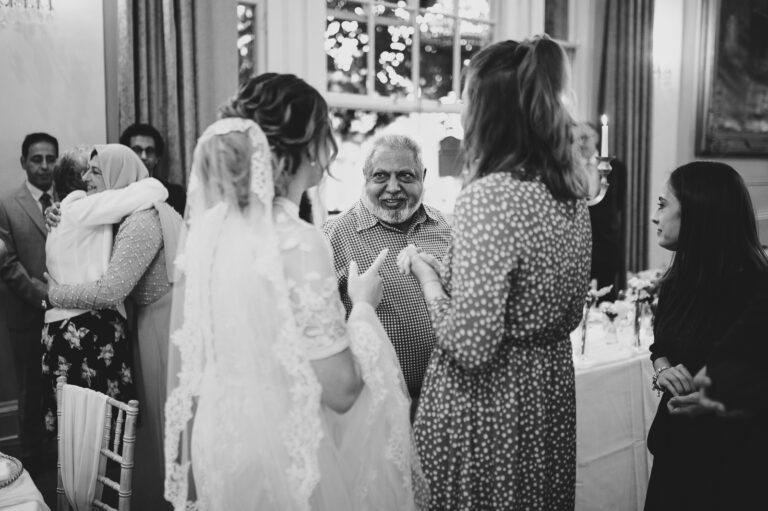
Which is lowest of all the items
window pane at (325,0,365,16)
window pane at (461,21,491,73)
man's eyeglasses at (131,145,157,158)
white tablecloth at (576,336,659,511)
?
white tablecloth at (576,336,659,511)

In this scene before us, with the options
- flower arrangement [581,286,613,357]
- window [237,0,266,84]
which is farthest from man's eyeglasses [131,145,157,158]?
flower arrangement [581,286,613,357]

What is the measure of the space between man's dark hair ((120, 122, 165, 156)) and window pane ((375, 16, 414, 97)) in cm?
188

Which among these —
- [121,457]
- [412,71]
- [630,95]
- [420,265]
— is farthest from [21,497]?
[630,95]

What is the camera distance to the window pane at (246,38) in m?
4.52

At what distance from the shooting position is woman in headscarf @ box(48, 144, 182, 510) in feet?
8.43

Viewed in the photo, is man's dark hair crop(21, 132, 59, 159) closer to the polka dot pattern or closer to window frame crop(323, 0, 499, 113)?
window frame crop(323, 0, 499, 113)

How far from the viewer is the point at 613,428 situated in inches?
112

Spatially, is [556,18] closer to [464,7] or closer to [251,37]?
[464,7]

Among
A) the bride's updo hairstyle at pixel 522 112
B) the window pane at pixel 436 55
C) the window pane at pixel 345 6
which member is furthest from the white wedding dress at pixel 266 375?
the window pane at pixel 436 55

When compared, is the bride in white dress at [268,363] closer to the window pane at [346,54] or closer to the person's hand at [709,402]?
the person's hand at [709,402]

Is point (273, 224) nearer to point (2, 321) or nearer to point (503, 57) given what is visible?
point (503, 57)

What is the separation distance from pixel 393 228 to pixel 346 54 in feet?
9.25

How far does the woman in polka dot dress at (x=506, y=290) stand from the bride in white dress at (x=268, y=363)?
13 cm

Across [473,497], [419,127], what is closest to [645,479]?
[473,497]
